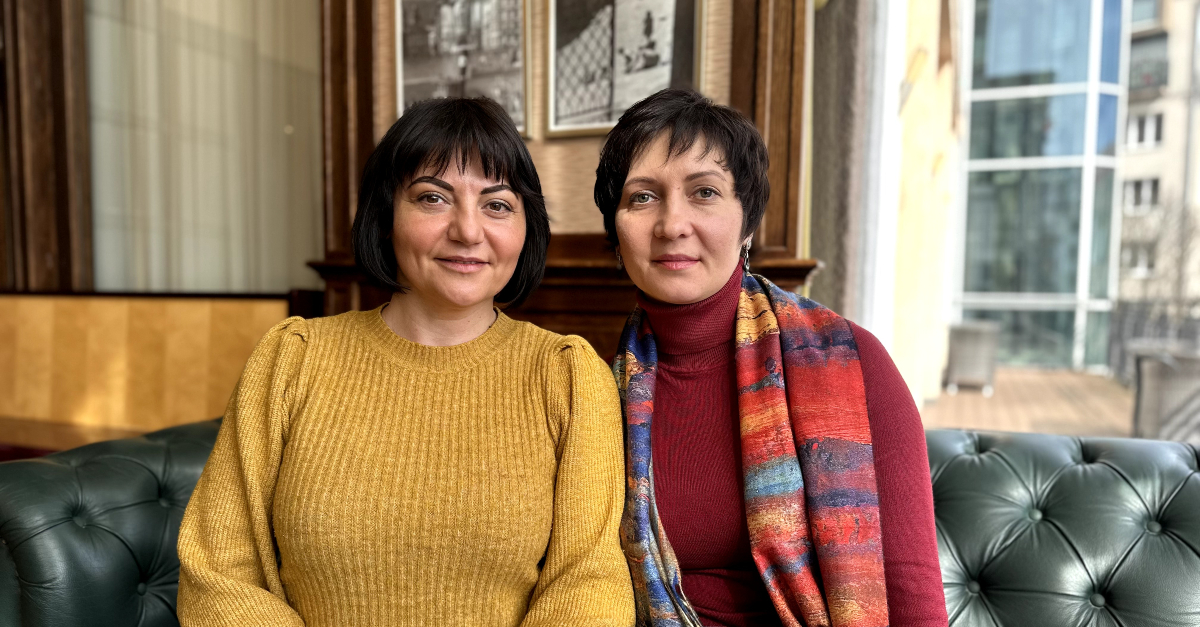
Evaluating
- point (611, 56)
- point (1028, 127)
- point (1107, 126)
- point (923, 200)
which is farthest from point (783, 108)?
point (1107, 126)

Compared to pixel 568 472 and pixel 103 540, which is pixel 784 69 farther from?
pixel 103 540

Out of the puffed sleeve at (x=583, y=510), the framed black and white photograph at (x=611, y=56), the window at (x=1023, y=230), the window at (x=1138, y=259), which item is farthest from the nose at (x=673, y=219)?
the window at (x=1023, y=230)

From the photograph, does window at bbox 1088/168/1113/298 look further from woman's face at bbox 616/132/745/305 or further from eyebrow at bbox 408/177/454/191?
eyebrow at bbox 408/177/454/191

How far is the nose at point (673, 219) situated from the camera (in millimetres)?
1086

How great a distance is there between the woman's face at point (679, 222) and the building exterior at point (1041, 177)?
7.35 m

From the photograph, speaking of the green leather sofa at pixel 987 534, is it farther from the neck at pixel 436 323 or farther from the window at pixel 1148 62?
the window at pixel 1148 62

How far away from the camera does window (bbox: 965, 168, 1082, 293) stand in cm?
718

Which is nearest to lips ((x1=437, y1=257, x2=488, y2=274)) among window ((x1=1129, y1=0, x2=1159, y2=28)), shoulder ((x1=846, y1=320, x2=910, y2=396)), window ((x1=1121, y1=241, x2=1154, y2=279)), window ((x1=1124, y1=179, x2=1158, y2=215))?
shoulder ((x1=846, y1=320, x2=910, y2=396))

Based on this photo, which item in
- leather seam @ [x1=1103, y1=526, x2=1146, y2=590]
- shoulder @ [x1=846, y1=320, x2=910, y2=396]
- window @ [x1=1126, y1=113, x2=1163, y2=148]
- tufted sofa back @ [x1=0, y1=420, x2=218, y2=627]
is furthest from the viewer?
window @ [x1=1126, y1=113, x2=1163, y2=148]

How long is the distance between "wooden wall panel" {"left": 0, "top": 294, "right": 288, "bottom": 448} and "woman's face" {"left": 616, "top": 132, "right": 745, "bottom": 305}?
1.88 m

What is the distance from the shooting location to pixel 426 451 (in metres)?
1.09

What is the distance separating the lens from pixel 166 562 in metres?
1.45

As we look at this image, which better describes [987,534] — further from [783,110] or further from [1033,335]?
[1033,335]

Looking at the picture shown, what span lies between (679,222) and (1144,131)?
762 cm
